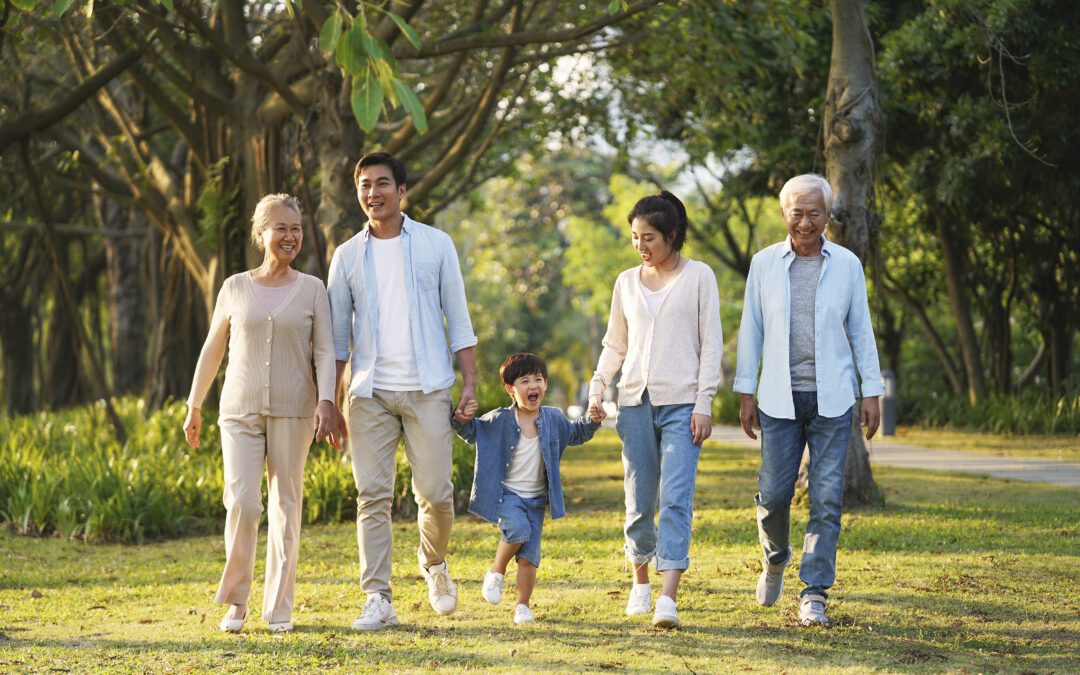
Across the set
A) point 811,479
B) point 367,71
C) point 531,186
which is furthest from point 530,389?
point 531,186

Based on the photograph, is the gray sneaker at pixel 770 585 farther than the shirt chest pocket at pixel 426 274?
Yes

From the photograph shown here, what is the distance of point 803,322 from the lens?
Answer: 5914mm

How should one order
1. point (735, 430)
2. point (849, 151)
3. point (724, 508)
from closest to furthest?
1. point (849, 151)
2. point (724, 508)
3. point (735, 430)

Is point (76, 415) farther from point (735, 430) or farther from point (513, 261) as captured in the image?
point (513, 261)

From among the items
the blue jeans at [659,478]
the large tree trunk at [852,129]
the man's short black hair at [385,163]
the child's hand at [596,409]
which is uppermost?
the large tree trunk at [852,129]

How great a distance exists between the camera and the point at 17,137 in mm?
12016

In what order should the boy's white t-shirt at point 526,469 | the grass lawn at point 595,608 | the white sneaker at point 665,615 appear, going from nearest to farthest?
the grass lawn at point 595,608, the white sneaker at point 665,615, the boy's white t-shirt at point 526,469

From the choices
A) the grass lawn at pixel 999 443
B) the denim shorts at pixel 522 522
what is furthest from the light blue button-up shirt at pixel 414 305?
the grass lawn at pixel 999 443

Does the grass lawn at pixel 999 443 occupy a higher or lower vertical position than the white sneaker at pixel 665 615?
higher

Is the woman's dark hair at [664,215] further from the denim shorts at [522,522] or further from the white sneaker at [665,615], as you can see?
the white sneaker at [665,615]

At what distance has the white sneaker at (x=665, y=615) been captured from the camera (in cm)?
571

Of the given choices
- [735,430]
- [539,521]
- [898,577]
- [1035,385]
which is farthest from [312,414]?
[1035,385]

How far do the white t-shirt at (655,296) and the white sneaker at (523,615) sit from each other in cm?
145

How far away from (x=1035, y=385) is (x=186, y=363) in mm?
14518
